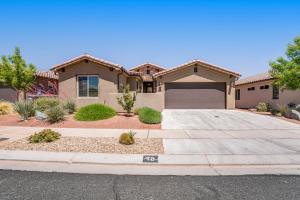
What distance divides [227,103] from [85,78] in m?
13.4

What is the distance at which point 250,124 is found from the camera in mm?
15633

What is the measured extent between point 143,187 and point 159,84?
19.6m

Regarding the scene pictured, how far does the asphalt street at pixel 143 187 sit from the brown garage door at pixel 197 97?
1831 centimetres

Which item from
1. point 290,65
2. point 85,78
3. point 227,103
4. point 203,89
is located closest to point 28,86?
point 85,78

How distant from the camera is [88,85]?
21875 millimetres

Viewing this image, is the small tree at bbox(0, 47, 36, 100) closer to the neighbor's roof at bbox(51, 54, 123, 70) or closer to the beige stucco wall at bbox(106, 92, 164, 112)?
the neighbor's roof at bbox(51, 54, 123, 70)

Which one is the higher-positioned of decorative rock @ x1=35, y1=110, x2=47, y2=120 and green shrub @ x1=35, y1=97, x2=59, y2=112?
green shrub @ x1=35, y1=97, x2=59, y2=112

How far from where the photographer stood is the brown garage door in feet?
80.5

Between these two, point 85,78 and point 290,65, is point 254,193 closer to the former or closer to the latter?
point 290,65

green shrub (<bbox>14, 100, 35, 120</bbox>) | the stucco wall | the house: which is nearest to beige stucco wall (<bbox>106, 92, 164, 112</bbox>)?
the house

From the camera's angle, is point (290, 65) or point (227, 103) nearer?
point (290, 65)

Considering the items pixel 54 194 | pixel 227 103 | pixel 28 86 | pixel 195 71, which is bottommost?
pixel 54 194

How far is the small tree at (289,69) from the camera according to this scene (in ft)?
61.6

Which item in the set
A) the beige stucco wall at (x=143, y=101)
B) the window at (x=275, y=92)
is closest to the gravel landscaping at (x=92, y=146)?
the beige stucco wall at (x=143, y=101)
